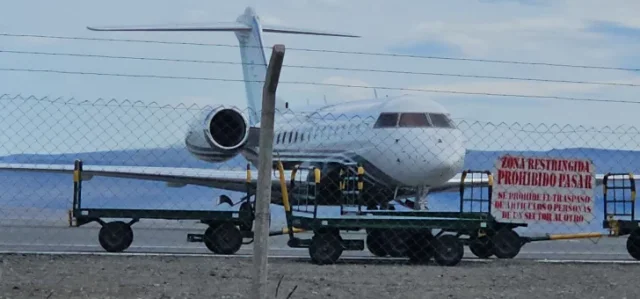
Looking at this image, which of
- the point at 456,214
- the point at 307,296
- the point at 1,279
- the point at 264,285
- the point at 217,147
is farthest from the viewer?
the point at 217,147

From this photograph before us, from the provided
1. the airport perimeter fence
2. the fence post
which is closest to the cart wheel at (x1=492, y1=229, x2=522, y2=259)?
the airport perimeter fence

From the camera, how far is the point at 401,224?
16.3 m

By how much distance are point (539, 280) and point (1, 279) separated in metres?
5.15

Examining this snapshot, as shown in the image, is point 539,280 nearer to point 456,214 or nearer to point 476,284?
point 476,284

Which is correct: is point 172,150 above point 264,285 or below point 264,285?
above

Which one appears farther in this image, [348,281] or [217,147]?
[217,147]

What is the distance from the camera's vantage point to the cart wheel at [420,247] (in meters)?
16.9

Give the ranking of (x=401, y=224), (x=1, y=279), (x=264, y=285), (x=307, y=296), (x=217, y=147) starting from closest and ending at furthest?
(x=264, y=285)
(x=307, y=296)
(x=1, y=279)
(x=401, y=224)
(x=217, y=147)

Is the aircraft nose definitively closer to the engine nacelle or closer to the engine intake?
the engine nacelle

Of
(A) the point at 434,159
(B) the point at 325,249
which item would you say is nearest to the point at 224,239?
(B) the point at 325,249

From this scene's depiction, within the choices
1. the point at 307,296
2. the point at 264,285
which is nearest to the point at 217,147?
the point at 307,296

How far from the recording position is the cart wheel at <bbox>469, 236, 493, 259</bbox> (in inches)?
706

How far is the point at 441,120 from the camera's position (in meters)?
23.4

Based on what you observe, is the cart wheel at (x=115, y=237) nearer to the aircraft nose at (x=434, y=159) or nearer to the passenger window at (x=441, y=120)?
the aircraft nose at (x=434, y=159)
